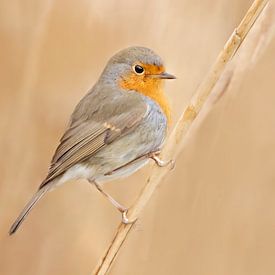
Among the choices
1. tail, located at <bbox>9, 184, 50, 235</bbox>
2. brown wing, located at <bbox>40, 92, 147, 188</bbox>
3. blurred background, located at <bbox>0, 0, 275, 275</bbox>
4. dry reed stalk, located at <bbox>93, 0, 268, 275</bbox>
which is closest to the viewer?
dry reed stalk, located at <bbox>93, 0, 268, 275</bbox>

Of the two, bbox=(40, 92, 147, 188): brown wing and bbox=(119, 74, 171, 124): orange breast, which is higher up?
bbox=(119, 74, 171, 124): orange breast

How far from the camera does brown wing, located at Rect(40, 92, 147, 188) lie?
8.82ft

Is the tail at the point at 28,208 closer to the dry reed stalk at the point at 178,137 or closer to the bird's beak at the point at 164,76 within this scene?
the dry reed stalk at the point at 178,137

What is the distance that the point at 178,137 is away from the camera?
219 centimetres

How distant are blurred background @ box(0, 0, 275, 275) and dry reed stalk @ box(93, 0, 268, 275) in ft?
1.88

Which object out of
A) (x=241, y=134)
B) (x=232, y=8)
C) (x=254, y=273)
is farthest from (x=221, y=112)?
(x=254, y=273)

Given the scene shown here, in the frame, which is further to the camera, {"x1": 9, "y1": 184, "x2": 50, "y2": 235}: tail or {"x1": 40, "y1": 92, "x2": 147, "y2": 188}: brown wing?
{"x1": 40, "y1": 92, "x2": 147, "y2": 188}: brown wing

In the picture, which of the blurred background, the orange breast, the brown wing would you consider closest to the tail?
the brown wing

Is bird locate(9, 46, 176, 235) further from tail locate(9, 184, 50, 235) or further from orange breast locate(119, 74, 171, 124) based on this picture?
tail locate(9, 184, 50, 235)

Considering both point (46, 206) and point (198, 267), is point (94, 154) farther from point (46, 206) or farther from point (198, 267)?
point (198, 267)

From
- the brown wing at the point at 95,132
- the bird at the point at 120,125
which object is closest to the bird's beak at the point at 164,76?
the bird at the point at 120,125

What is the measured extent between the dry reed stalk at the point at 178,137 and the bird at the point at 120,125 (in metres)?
0.44

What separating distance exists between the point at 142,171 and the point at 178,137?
0.82 m

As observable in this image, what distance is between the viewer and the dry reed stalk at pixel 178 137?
2064mm
